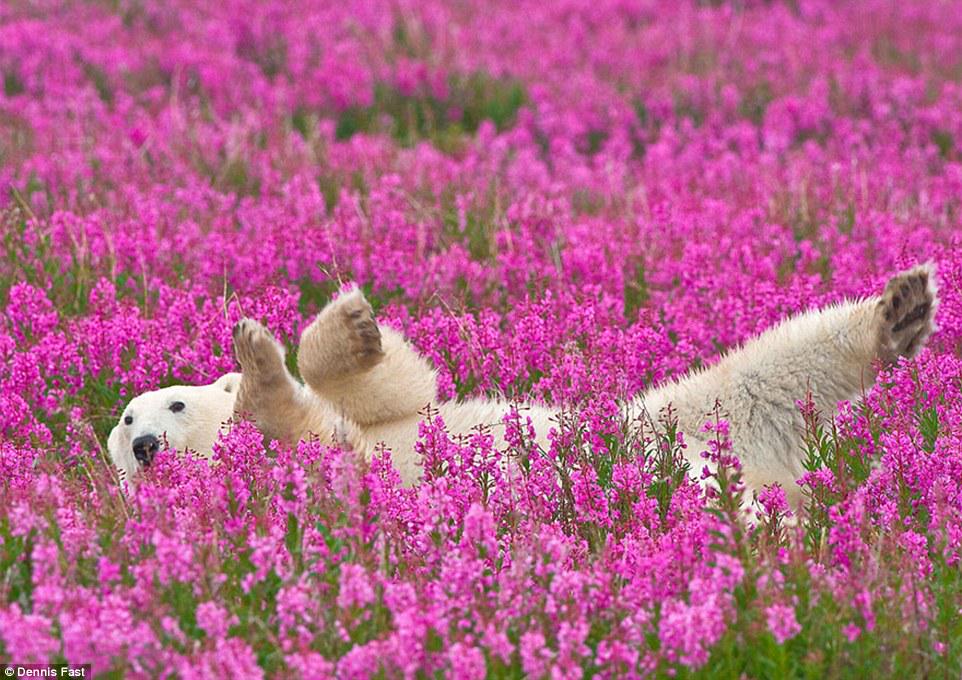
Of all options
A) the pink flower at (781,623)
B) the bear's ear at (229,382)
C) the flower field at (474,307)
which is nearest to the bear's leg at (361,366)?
the bear's ear at (229,382)

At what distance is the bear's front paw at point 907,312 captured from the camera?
4.89 meters

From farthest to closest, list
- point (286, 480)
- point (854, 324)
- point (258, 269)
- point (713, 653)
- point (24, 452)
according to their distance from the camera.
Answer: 1. point (258, 269)
2. point (854, 324)
3. point (24, 452)
4. point (286, 480)
5. point (713, 653)

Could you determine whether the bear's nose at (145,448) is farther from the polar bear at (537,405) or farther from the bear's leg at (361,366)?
the bear's leg at (361,366)

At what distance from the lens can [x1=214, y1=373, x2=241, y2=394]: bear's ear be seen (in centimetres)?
561

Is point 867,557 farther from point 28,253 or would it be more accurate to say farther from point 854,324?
point 28,253

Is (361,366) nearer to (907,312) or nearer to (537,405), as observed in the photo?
(537,405)

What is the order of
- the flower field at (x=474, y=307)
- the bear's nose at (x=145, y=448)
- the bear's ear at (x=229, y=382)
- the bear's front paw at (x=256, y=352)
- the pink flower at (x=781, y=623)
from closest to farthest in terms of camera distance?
the pink flower at (x=781, y=623) < the flower field at (x=474, y=307) < the bear's nose at (x=145, y=448) < the bear's front paw at (x=256, y=352) < the bear's ear at (x=229, y=382)

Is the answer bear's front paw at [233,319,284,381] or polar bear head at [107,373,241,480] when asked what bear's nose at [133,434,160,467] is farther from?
bear's front paw at [233,319,284,381]

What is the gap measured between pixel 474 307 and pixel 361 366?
1.22 meters

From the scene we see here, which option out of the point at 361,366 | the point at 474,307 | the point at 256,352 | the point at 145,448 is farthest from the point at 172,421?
the point at 474,307

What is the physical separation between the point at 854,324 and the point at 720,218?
8.29 ft

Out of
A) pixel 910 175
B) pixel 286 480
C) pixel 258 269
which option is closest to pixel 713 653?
pixel 286 480

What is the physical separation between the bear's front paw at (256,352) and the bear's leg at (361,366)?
0.63ft

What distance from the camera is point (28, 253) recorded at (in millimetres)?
6969
